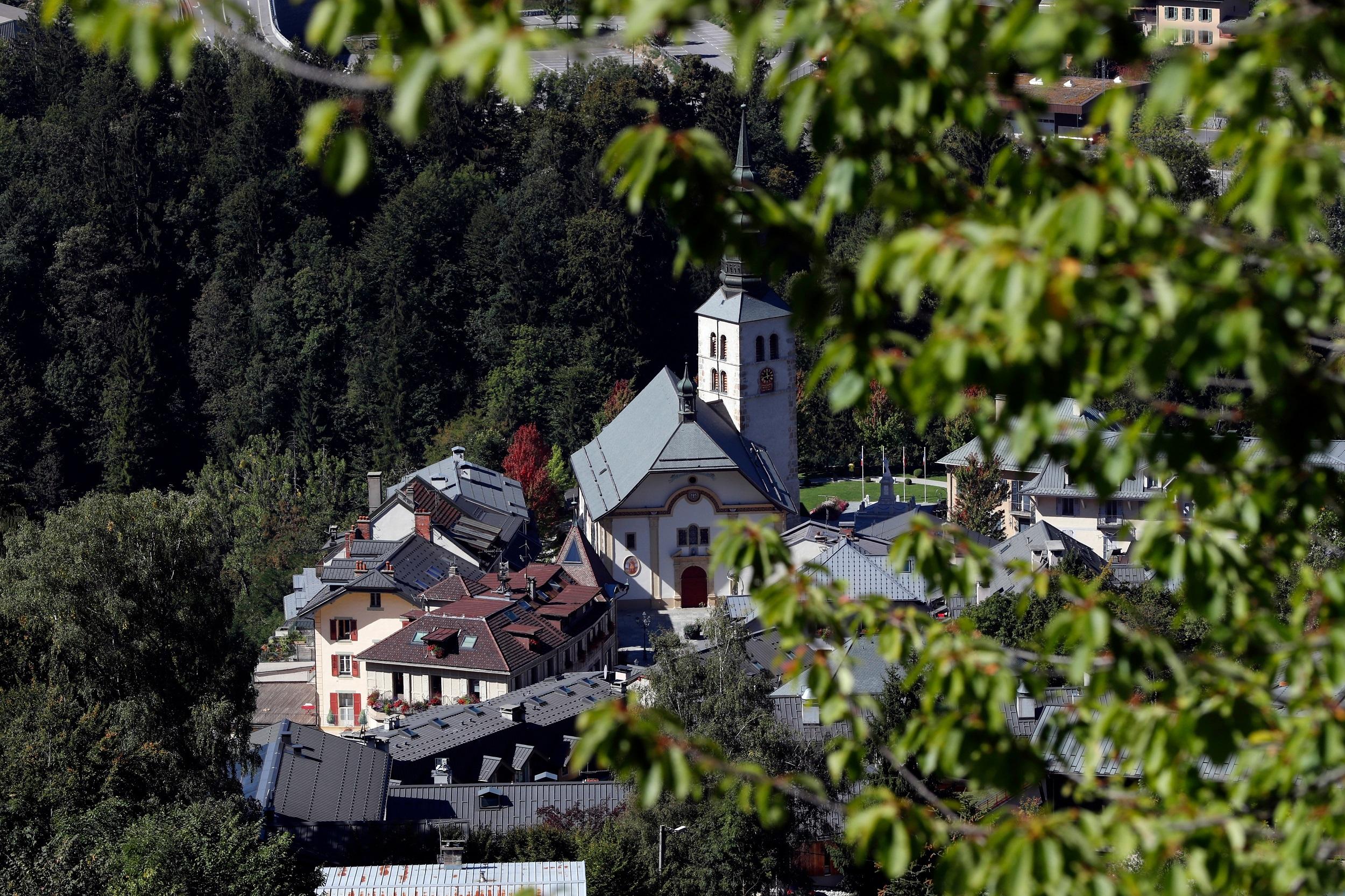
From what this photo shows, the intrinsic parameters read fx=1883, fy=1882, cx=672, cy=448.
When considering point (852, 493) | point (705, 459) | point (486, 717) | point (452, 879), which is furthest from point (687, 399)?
point (452, 879)

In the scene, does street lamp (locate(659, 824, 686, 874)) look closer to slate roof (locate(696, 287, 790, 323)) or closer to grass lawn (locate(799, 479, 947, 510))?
slate roof (locate(696, 287, 790, 323))

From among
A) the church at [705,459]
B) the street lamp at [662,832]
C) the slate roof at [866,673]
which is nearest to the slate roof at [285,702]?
the church at [705,459]

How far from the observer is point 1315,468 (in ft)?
22.9

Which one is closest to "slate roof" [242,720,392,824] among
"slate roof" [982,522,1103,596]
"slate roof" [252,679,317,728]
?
"slate roof" [252,679,317,728]

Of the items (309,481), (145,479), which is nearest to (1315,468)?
(309,481)

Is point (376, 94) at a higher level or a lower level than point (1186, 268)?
higher

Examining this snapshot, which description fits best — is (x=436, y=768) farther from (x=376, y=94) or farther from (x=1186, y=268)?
(x=376, y=94)

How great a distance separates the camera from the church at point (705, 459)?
54.8m

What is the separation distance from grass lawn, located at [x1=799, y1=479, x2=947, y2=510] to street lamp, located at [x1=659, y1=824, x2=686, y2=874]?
3872cm

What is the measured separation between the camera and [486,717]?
130 ft

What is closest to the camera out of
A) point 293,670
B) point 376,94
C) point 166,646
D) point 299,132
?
point 166,646

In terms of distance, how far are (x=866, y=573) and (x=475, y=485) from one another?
16.2 m

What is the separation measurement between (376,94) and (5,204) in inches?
679

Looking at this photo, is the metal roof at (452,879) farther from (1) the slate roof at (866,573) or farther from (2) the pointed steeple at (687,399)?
(2) the pointed steeple at (687,399)
